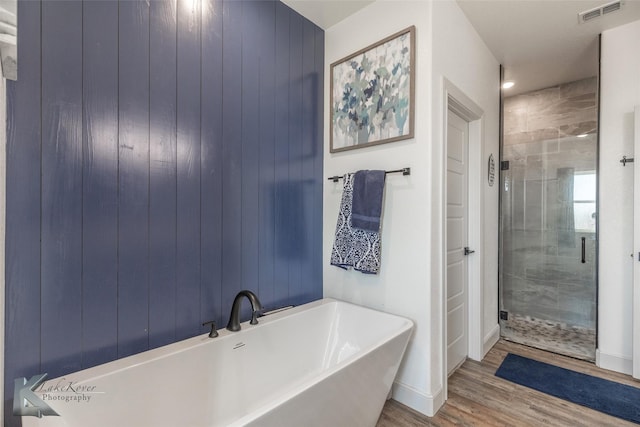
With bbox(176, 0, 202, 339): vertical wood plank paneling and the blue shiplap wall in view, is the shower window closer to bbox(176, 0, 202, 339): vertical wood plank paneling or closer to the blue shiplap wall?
the blue shiplap wall

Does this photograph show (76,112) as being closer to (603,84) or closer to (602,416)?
(602,416)

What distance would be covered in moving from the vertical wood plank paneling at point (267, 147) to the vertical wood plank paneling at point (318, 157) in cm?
45

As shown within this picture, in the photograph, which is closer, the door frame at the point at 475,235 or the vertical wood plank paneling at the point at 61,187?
the vertical wood plank paneling at the point at 61,187

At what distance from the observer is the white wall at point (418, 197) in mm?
1876

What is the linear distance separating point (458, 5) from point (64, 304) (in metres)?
3.00

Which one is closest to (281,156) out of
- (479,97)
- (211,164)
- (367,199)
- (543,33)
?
(211,164)

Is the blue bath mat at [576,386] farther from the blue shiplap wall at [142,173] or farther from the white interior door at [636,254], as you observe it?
the blue shiplap wall at [142,173]

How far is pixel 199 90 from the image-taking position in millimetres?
1689

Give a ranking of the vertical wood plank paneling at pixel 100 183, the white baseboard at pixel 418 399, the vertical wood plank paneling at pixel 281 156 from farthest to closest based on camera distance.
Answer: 1. the vertical wood plank paneling at pixel 281 156
2. the white baseboard at pixel 418 399
3. the vertical wood plank paneling at pixel 100 183

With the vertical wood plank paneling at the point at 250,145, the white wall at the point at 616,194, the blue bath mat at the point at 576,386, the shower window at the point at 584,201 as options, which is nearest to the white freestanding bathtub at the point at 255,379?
the vertical wood plank paneling at the point at 250,145

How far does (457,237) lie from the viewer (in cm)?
246

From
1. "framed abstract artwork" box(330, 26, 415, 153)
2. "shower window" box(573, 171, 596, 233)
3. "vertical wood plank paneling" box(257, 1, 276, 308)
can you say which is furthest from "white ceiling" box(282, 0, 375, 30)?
"shower window" box(573, 171, 596, 233)

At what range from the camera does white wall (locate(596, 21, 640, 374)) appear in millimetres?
2352

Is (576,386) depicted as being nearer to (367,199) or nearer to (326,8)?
(367,199)
